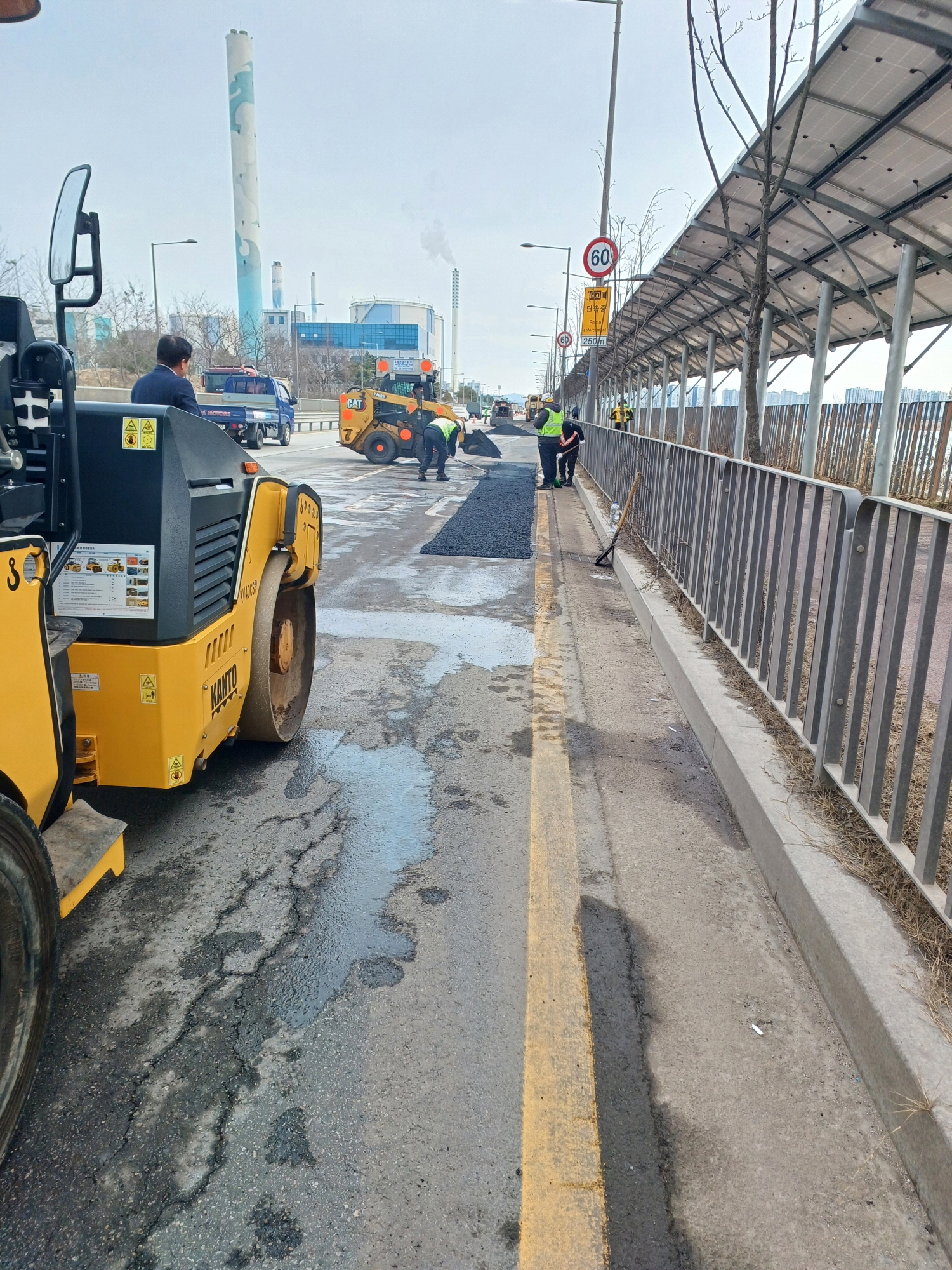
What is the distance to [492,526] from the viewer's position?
13469mm

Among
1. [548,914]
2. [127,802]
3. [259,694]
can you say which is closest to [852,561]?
[548,914]

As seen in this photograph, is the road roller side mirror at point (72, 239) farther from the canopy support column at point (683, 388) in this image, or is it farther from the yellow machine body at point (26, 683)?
the canopy support column at point (683, 388)

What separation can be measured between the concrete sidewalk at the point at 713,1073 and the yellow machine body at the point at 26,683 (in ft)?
5.55

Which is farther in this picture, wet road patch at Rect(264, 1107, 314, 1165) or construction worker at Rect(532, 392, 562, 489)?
construction worker at Rect(532, 392, 562, 489)

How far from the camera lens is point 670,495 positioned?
8.47 m

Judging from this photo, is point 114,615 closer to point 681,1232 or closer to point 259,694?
point 259,694

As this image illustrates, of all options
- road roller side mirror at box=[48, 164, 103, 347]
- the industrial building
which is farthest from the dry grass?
the industrial building

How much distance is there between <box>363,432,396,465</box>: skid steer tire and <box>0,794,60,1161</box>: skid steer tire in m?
23.8

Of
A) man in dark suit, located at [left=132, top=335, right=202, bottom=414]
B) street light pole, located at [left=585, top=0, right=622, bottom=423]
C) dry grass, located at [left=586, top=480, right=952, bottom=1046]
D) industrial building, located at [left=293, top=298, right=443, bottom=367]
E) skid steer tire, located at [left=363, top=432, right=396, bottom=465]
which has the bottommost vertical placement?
dry grass, located at [left=586, top=480, right=952, bottom=1046]

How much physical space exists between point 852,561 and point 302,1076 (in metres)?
2.72

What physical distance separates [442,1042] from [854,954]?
125 centimetres

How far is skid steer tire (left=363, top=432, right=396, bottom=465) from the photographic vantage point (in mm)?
25219

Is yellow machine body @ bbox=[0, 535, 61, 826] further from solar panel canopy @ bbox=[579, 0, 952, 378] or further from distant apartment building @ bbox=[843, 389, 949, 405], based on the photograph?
distant apartment building @ bbox=[843, 389, 949, 405]

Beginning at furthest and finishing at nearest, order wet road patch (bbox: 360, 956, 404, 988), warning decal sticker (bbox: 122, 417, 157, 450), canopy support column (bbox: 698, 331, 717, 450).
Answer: canopy support column (bbox: 698, 331, 717, 450)
warning decal sticker (bbox: 122, 417, 157, 450)
wet road patch (bbox: 360, 956, 404, 988)
